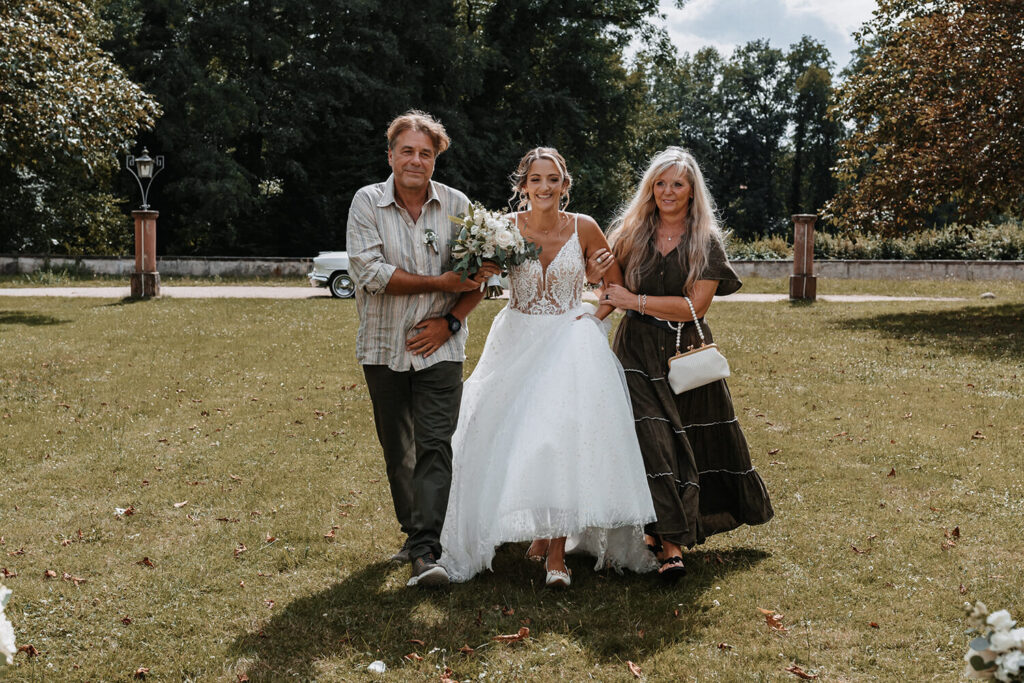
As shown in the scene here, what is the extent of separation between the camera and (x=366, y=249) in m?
4.74

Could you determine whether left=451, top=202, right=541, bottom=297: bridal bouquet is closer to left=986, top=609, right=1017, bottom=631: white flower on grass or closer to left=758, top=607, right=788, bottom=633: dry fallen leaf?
left=758, top=607, right=788, bottom=633: dry fallen leaf

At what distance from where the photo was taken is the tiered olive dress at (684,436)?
4.87 meters

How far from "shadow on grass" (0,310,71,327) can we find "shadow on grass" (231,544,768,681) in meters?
12.9

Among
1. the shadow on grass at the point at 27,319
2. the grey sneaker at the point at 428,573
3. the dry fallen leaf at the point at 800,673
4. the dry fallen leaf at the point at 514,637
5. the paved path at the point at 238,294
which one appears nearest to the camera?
the dry fallen leaf at the point at 800,673

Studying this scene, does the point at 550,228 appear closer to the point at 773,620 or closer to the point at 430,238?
the point at 430,238

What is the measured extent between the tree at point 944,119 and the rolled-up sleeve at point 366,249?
1436 centimetres

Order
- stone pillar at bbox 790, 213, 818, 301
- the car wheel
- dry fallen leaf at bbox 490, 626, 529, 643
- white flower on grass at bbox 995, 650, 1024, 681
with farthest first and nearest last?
1. the car wheel
2. stone pillar at bbox 790, 213, 818, 301
3. dry fallen leaf at bbox 490, 626, 529, 643
4. white flower on grass at bbox 995, 650, 1024, 681

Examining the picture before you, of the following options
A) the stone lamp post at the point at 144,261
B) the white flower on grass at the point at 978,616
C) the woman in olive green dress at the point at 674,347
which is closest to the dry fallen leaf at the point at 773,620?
the woman in olive green dress at the point at 674,347

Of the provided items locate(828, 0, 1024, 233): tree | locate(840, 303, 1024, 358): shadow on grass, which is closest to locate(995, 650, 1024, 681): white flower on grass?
locate(840, 303, 1024, 358): shadow on grass

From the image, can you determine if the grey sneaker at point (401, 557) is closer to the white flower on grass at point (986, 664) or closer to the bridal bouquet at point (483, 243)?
the bridal bouquet at point (483, 243)

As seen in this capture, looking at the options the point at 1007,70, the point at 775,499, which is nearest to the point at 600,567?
the point at 775,499

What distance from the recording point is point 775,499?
650 centimetres

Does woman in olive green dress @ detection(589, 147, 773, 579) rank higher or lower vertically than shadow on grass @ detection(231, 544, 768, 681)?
higher

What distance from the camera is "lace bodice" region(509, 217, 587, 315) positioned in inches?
204
